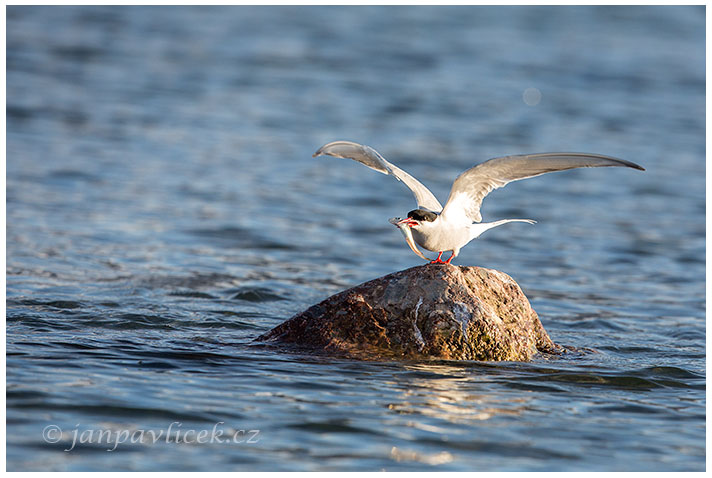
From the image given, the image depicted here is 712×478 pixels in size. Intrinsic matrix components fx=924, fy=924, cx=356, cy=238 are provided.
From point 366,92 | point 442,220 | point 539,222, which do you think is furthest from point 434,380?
point 366,92

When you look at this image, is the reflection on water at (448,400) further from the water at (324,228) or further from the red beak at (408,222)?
the red beak at (408,222)

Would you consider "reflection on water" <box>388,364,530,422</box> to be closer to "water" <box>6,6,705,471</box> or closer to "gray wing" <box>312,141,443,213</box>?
"water" <box>6,6,705,471</box>

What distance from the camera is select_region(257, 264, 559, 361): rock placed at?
669 cm

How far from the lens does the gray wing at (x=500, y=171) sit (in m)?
5.98

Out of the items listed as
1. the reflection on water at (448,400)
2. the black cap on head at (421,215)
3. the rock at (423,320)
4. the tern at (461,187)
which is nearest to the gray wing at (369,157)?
the tern at (461,187)

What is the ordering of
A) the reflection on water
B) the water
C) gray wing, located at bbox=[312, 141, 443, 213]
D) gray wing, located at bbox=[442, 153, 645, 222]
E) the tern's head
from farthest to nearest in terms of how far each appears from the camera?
gray wing, located at bbox=[312, 141, 443, 213]
the tern's head
gray wing, located at bbox=[442, 153, 645, 222]
the reflection on water
the water

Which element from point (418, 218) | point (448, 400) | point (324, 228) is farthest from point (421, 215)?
point (324, 228)

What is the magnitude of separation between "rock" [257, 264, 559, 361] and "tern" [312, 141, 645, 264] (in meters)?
0.29

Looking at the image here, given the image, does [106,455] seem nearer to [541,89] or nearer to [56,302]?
[56,302]

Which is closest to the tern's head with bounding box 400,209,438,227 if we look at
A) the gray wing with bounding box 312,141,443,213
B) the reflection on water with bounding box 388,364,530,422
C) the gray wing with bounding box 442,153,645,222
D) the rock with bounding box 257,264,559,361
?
the gray wing with bounding box 442,153,645,222

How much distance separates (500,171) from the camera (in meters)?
6.34

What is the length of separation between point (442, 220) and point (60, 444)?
2841 mm

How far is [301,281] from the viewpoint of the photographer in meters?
10.1

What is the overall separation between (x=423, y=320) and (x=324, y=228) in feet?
18.9
